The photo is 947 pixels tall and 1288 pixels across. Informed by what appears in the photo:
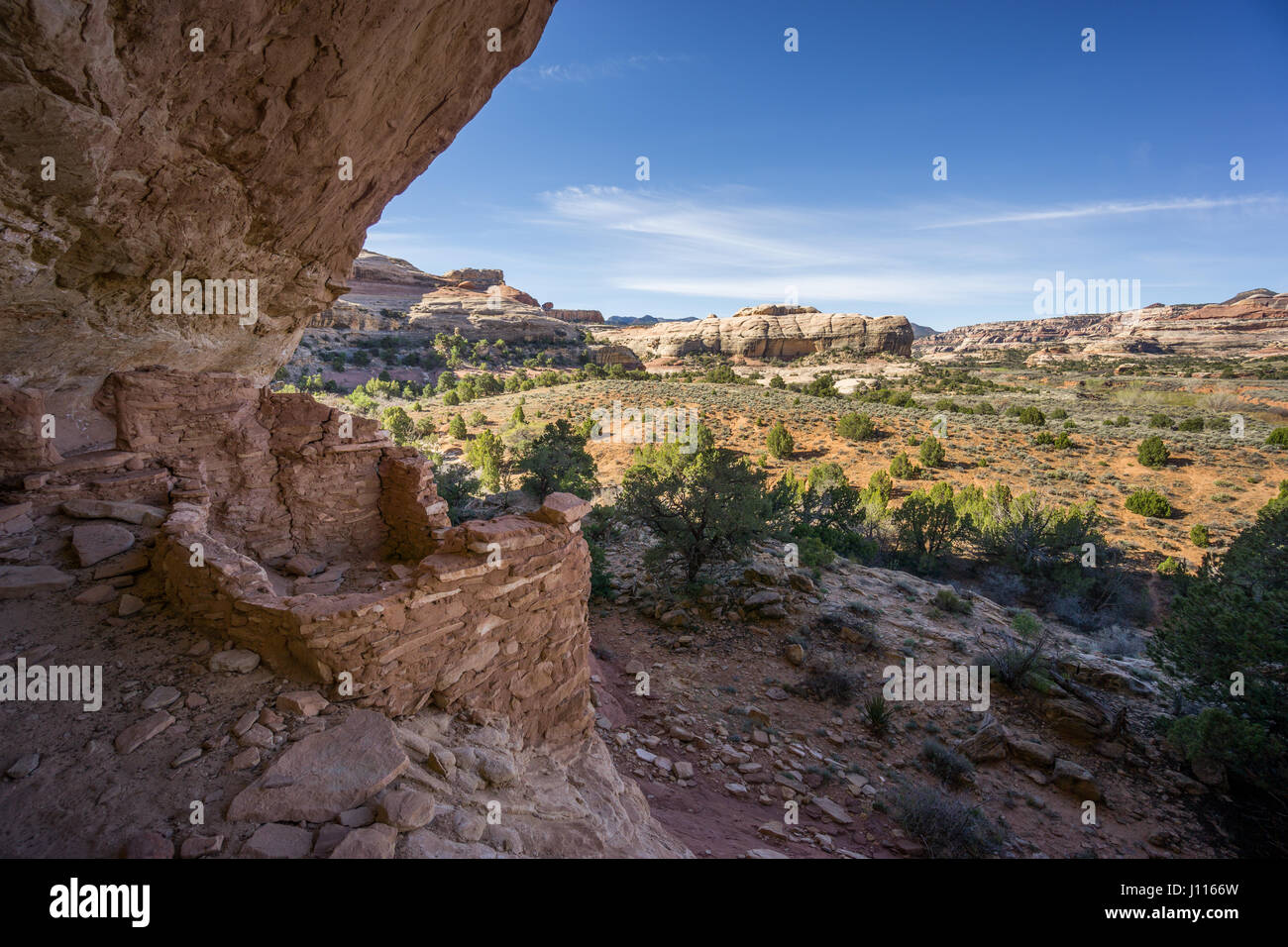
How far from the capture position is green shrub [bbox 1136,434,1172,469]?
83.9 ft

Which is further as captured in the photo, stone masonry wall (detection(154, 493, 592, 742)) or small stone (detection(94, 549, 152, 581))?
small stone (detection(94, 549, 152, 581))

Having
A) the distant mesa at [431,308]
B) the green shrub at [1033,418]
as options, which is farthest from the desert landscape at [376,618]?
the distant mesa at [431,308]

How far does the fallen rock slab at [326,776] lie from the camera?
2641 millimetres

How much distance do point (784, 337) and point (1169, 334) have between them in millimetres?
75215

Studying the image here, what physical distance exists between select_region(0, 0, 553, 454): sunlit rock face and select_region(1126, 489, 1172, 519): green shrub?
93.8 feet

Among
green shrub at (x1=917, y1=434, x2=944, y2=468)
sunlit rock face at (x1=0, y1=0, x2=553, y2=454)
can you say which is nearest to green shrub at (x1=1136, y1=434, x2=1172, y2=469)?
green shrub at (x1=917, y1=434, x2=944, y2=468)

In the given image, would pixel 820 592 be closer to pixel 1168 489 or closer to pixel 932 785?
pixel 932 785

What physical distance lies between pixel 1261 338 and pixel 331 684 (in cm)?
13161

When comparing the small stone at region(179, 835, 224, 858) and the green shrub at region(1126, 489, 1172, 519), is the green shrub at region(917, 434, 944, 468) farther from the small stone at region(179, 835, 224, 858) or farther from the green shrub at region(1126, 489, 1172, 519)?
the small stone at region(179, 835, 224, 858)

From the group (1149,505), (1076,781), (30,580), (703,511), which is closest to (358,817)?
(30,580)

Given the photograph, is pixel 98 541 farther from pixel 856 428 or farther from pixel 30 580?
pixel 856 428

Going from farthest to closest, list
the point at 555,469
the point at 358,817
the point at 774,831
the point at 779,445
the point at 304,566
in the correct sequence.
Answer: the point at 779,445, the point at 555,469, the point at 304,566, the point at 774,831, the point at 358,817

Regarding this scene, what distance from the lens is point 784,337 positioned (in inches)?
3073

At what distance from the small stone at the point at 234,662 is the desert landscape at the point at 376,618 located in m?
0.03
